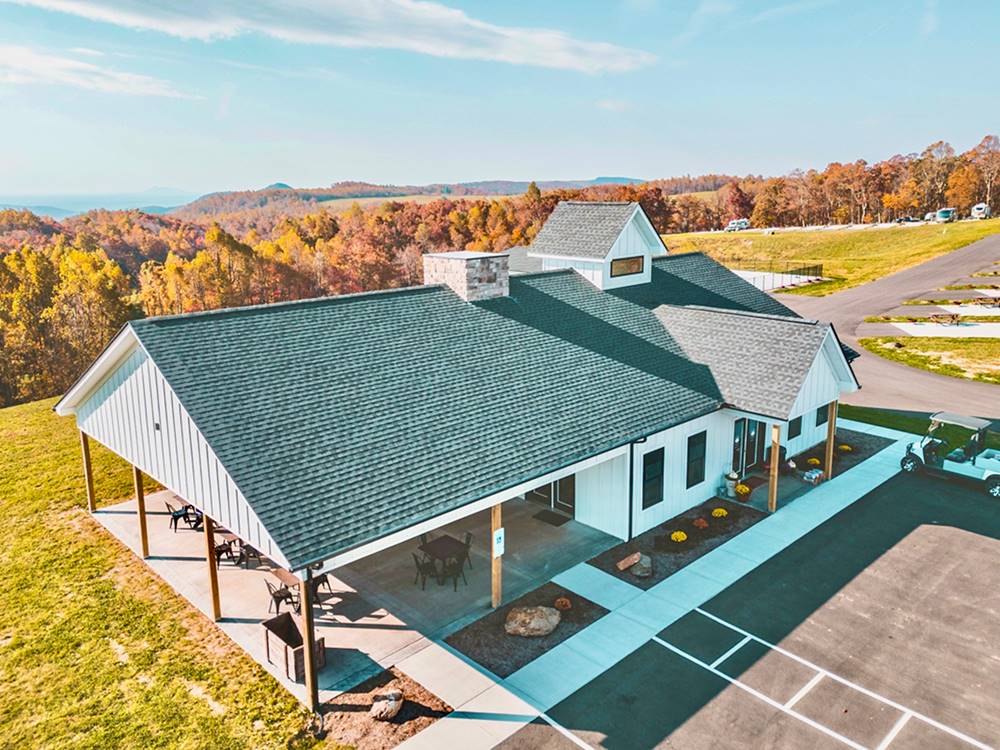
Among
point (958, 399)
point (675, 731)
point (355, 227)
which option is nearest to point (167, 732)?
point (675, 731)

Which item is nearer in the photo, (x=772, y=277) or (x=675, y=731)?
(x=675, y=731)

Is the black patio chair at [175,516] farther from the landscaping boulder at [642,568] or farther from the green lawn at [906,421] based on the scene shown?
the green lawn at [906,421]

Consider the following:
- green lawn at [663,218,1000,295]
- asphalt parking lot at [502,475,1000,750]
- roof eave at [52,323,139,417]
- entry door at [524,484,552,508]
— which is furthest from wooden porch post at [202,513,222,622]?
green lawn at [663,218,1000,295]

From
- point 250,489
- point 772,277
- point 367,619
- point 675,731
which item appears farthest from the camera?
point 772,277

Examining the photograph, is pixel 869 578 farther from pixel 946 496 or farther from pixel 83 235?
pixel 83 235

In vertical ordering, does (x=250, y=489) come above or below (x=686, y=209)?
below

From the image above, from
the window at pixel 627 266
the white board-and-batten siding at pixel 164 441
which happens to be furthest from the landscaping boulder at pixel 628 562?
the window at pixel 627 266
